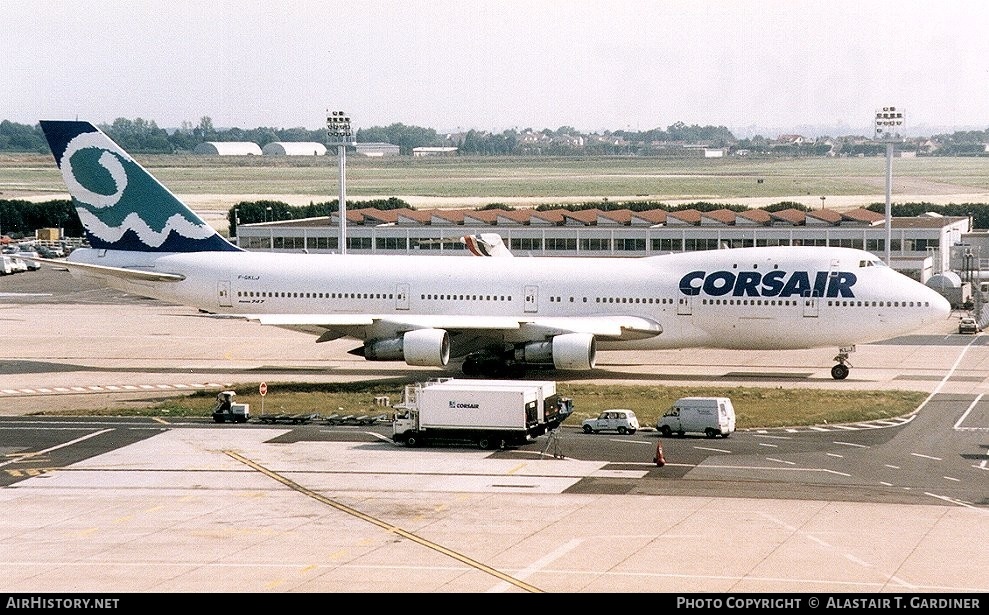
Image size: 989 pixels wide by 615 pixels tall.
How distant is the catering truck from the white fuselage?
1610 cm

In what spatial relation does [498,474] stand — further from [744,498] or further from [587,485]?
[744,498]

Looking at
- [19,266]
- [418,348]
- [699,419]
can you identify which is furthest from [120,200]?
[19,266]

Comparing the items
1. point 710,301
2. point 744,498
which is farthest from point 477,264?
point 744,498

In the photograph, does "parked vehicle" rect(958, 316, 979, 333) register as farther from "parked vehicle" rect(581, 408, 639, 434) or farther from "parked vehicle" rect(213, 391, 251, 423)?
"parked vehicle" rect(213, 391, 251, 423)

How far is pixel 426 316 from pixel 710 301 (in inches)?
530

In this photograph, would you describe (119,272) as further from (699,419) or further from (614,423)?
(699,419)

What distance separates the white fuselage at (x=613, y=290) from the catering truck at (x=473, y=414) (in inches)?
634

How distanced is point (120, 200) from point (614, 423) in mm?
33089

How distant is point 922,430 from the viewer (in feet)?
170

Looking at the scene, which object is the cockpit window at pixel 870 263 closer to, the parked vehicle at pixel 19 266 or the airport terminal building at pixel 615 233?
the airport terminal building at pixel 615 233

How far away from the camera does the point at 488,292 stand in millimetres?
68062

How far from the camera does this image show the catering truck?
48406 millimetres

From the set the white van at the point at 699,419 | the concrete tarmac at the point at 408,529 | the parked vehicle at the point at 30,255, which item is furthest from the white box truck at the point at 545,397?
the parked vehicle at the point at 30,255

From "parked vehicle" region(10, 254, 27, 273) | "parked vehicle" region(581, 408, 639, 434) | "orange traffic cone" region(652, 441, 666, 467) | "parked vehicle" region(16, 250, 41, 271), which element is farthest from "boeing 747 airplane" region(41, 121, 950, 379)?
"parked vehicle" region(16, 250, 41, 271)
